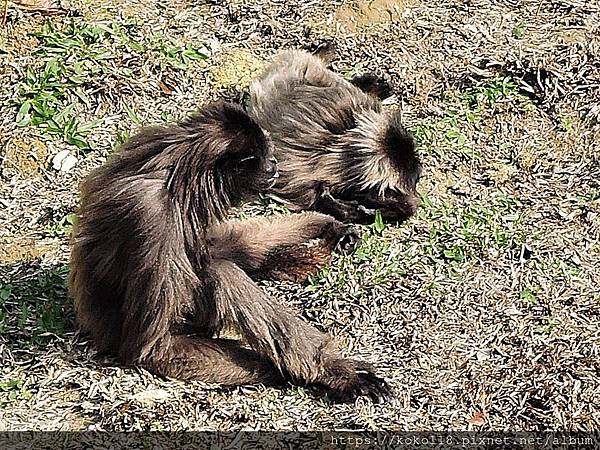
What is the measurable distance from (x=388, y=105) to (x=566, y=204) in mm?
1817

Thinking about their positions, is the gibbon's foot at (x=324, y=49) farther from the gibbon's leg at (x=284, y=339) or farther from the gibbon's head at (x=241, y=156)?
the gibbon's leg at (x=284, y=339)

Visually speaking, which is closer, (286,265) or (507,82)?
(286,265)

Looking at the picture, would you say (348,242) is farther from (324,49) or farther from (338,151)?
(324,49)

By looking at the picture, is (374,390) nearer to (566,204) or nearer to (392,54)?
(566,204)

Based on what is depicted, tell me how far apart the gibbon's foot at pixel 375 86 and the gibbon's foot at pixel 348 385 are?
3188 millimetres

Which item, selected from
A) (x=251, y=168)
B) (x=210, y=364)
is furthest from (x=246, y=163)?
(x=210, y=364)

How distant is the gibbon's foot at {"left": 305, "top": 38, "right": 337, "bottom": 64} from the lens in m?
8.16

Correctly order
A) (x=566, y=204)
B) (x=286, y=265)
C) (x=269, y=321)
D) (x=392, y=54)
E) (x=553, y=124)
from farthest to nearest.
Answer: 1. (x=392, y=54)
2. (x=553, y=124)
3. (x=566, y=204)
4. (x=286, y=265)
5. (x=269, y=321)

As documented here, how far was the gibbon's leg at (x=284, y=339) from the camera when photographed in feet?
16.4

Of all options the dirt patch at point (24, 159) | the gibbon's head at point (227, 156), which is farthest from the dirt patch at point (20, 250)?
the gibbon's head at point (227, 156)

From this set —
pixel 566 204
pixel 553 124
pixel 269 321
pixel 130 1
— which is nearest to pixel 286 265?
pixel 269 321

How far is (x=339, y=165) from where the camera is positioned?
23.3 feet

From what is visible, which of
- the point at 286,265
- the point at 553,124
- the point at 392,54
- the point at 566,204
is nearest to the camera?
the point at 286,265

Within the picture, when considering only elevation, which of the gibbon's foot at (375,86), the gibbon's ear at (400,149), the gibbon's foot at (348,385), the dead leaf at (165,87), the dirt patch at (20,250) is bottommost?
the dirt patch at (20,250)
